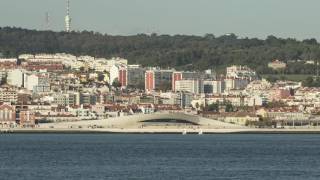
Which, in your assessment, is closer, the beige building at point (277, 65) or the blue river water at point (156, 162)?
the blue river water at point (156, 162)

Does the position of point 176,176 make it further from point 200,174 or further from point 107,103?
point 107,103

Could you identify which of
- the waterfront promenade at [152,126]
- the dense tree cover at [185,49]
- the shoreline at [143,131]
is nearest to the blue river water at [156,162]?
the shoreline at [143,131]

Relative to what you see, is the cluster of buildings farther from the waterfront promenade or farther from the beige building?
the waterfront promenade

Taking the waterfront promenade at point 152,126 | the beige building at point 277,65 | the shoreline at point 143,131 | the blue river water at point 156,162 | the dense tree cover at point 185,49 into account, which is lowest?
the blue river water at point 156,162

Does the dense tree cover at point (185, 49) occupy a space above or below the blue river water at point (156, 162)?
above

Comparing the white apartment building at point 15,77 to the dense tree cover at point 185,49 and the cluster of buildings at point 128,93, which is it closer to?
the cluster of buildings at point 128,93

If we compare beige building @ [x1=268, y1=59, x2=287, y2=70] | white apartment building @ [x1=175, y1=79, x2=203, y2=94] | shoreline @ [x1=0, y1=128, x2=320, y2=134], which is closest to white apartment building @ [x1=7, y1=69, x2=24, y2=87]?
white apartment building @ [x1=175, y1=79, x2=203, y2=94]
